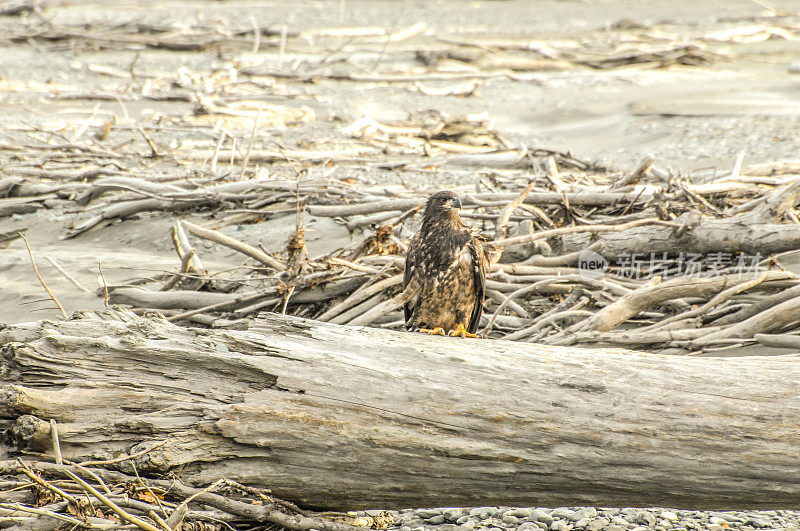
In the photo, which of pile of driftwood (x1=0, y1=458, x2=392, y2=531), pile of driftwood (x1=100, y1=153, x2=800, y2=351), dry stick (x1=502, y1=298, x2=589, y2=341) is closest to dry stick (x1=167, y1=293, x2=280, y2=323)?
pile of driftwood (x1=100, y1=153, x2=800, y2=351)

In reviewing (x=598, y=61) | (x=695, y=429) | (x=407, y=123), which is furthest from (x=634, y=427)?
(x=598, y=61)

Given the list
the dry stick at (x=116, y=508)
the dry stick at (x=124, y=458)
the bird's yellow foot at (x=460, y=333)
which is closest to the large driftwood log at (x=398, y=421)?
the dry stick at (x=124, y=458)

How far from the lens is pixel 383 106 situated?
13141 mm

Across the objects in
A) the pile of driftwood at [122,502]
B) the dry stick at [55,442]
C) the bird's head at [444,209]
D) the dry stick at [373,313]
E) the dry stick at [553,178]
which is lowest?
the pile of driftwood at [122,502]

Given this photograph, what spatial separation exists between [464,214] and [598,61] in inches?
461

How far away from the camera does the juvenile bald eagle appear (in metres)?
3.97

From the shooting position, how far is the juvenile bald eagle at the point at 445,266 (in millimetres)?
3971

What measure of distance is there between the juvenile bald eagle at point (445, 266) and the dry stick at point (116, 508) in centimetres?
179

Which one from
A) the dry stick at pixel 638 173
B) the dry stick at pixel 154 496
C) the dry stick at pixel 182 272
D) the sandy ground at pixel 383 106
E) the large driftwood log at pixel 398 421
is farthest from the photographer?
the sandy ground at pixel 383 106

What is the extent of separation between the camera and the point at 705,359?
10.5 feet

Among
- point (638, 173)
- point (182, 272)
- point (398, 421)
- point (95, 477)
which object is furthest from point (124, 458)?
point (638, 173)

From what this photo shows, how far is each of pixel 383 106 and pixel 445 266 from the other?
9576 mm

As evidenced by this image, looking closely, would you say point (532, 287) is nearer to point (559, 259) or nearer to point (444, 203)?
point (559, 259)

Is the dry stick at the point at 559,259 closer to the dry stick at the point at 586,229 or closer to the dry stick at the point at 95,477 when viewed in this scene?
the dry stick at the point at 586,229
